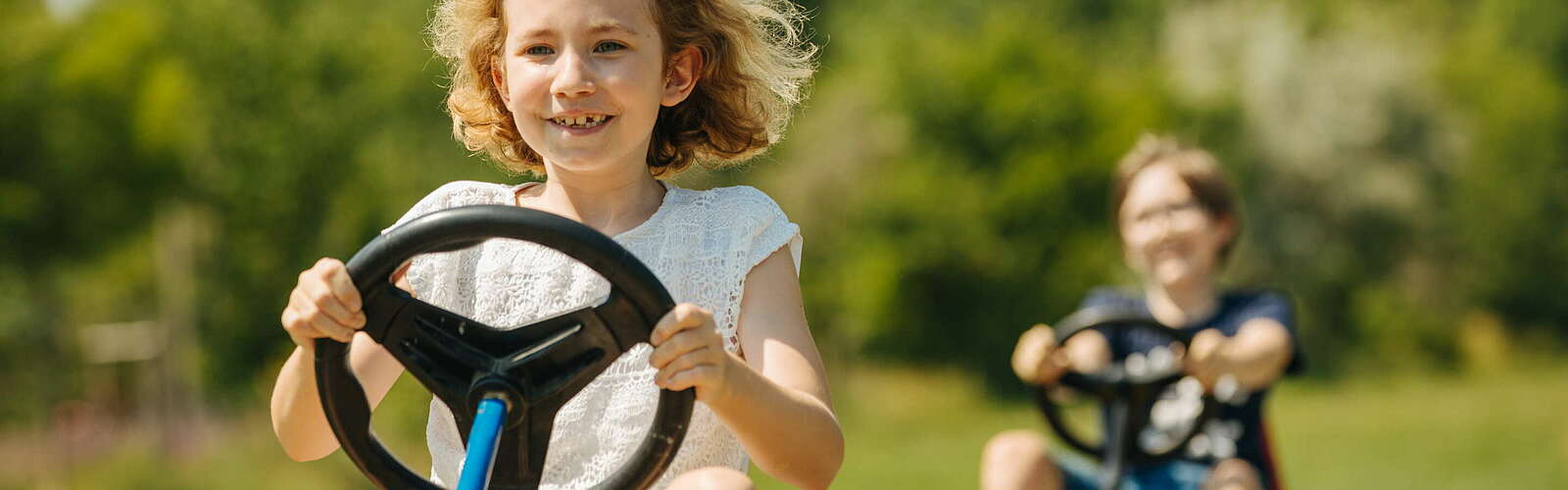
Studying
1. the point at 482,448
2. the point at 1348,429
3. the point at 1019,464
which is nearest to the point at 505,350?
the point at 482,448

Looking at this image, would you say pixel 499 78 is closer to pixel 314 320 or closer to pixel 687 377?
pixel 314 320

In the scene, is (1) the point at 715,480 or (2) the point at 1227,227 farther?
(2) the point at 1227,227

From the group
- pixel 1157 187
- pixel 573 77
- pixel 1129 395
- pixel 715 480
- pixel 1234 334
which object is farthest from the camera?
pixel 1157 187

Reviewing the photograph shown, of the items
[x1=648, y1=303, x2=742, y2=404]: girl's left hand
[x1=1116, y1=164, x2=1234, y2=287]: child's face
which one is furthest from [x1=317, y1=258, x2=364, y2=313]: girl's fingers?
[x1=1116, y1=164, x2=1234, y2=287]: child's face

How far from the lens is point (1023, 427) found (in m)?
13.0

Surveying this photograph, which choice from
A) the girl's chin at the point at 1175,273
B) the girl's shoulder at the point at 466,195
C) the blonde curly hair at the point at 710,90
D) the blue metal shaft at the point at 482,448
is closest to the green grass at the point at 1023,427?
the girl's chin at the point at 1175,273

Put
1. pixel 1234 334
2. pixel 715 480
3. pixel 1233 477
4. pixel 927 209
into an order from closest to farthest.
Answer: pixel 715 480 < pixel 1233 477 < pixel 1234 334 < pixel 927 209

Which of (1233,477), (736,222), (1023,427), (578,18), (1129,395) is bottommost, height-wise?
(1023,427)

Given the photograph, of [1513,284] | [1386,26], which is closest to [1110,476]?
[1513,284]

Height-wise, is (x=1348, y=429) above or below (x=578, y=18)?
below

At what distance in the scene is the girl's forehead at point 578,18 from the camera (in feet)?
5.82

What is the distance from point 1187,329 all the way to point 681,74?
1.82m

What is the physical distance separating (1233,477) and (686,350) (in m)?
1.86

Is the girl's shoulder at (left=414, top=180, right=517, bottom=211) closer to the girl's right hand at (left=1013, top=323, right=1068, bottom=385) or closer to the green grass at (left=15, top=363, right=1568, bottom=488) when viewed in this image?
the girl's right hand at (left=1013, top=323, right=1068, bottom=385)
